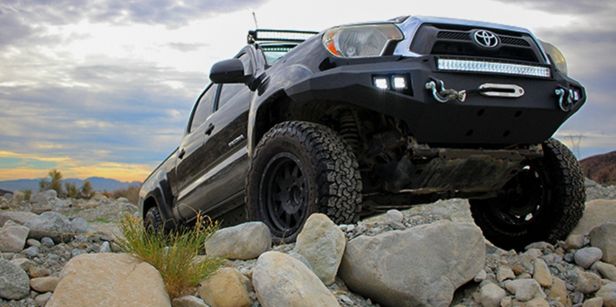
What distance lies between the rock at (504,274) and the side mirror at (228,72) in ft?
8.71

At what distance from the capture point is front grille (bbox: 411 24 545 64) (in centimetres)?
521

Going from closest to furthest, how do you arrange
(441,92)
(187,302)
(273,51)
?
(187,302)
(441,92)
(273,51)

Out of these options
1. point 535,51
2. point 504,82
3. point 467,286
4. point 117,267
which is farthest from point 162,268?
point 535,51

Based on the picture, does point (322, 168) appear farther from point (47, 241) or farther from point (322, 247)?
point (47, 241)

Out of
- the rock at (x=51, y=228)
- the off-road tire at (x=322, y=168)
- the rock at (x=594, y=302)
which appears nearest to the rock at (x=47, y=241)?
the rock at (x=51, y=228)

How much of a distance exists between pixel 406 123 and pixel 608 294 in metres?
1.80

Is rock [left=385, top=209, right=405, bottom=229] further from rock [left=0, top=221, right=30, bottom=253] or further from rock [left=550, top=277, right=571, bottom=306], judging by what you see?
rock [left=0, top=221, right=30, bottom=253]

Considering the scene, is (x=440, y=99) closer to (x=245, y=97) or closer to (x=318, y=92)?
(x=318, y=92)

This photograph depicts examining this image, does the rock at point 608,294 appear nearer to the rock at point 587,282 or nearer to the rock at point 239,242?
the rock at point 587,282

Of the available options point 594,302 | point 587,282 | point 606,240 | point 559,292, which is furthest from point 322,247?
point 606,240

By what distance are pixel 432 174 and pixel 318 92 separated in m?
1.04

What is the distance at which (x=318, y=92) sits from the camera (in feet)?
17.4

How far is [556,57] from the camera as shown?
243 inches

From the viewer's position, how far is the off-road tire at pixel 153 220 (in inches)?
360
